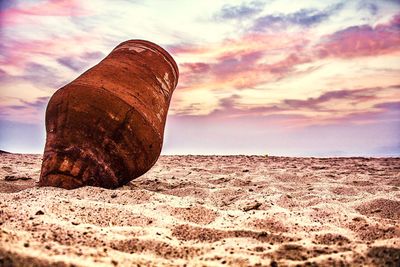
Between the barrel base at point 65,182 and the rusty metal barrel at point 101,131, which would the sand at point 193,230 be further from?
the rusty metal barrel at point 101,131

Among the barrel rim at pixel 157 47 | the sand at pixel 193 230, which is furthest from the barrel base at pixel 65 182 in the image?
the barrel rim at pixel 157 47

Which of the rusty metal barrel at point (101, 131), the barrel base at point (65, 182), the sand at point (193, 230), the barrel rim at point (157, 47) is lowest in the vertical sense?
the sand at point (193, 230)

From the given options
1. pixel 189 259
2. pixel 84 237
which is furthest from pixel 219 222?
pixel 84 237

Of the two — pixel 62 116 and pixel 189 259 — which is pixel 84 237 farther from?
pixel 62 116

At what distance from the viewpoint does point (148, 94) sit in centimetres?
324

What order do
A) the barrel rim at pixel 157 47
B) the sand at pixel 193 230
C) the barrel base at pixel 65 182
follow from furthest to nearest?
the barrel rim at pixel 157 47 < the barrel base at pixel 65 182 < the sand at pixel 193 230

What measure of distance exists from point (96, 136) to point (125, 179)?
1.67 feet

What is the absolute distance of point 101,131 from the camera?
2930 mm

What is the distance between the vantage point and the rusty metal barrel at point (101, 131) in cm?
293

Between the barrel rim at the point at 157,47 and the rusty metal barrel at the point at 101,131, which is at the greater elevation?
the barrel rim at the point at 157,47

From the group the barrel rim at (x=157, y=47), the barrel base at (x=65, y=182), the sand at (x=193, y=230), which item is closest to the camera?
the sand at (x=193, y=230)

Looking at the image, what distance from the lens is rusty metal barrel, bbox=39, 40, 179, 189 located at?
9.61ft

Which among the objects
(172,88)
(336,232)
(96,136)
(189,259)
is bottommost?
(189,259)

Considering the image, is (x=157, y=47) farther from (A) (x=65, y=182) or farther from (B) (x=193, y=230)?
(B) (x=193, y=230)
